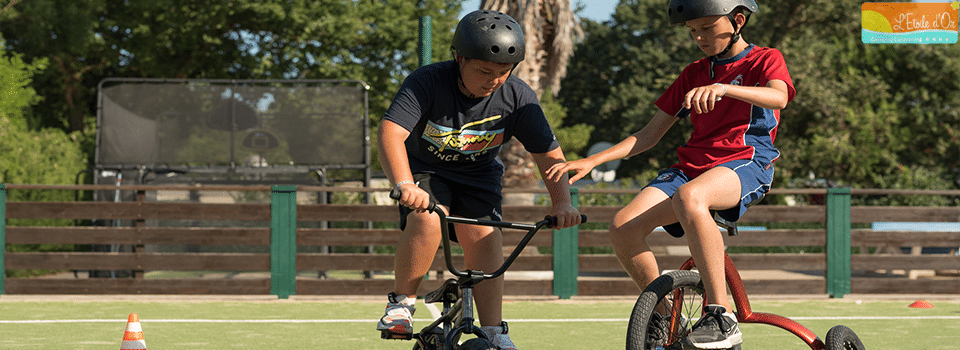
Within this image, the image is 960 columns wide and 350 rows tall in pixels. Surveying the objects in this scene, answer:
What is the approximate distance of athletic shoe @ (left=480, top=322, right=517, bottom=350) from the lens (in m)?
3.38

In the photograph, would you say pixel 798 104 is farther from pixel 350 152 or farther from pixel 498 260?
pixel 498 260

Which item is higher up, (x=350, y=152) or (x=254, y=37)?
(x=254, y=37)

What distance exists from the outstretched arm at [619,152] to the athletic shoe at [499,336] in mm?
667

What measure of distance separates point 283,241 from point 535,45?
5.91 meters

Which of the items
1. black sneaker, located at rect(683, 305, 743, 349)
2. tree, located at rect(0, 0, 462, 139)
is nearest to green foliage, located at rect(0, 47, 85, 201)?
tree, located at rect(0, 0, 462, 139)

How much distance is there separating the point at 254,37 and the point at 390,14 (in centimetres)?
401

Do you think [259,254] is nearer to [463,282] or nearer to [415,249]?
[415,249]

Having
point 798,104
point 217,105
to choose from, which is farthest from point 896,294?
point 798,104

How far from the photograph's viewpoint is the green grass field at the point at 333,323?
579cm

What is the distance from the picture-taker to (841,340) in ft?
11.1

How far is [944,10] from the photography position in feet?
37.7

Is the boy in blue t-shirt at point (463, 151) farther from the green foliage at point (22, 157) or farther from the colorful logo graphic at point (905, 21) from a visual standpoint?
the green foliage at point (22, 157)

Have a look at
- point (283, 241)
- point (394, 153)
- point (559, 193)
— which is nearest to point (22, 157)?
point (283, 241)

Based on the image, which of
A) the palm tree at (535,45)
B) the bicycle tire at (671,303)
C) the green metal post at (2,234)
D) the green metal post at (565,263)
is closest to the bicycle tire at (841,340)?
the bicycle tire at (671,303)
